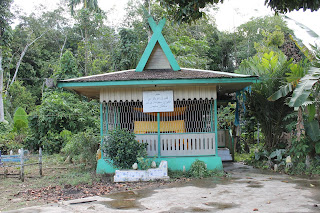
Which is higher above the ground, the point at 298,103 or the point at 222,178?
the point at 298,103

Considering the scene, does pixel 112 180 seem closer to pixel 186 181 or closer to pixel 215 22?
pixel 186 181

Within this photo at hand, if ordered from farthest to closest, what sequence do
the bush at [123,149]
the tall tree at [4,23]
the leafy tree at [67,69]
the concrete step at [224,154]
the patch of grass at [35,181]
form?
the tall tree at [4,23] → the leafy tree at [67,69] → the concrete step at [224,154] → the bush at [123,149] → the patch of grass at [35,181]

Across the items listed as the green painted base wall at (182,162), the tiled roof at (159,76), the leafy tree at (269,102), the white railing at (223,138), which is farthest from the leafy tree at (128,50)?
the green painted base wall at (182,162)

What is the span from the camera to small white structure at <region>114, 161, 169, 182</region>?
897 cm

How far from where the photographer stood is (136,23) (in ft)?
91.1

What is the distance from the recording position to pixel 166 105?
1007 centimetres

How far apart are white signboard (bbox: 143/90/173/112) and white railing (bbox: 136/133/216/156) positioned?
885mm

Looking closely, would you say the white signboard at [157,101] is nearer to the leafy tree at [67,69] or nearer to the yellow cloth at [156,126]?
the yellow cloth at [156,126]

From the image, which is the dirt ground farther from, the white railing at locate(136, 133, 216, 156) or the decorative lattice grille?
the decorative lattice grille

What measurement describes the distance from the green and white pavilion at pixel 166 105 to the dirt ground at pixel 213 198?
58.0 inches

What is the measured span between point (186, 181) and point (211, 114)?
250 centimetres

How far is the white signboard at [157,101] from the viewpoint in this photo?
10.1m

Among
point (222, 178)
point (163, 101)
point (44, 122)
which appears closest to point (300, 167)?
point (222, 178)

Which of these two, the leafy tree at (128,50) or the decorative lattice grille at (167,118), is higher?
the leafy tree at (128,50)
